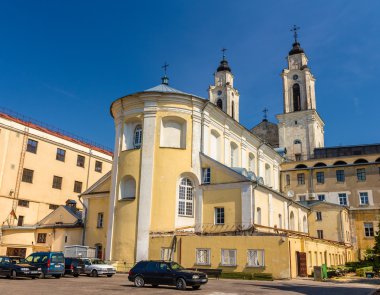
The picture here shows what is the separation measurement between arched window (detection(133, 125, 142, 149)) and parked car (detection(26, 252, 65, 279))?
11684 millimetres

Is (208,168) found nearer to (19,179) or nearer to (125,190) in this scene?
(125,190)

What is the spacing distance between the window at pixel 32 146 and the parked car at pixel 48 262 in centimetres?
2191

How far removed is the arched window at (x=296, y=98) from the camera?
57812 millimetres

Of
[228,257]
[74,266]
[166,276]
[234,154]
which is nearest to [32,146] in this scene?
[234,154]

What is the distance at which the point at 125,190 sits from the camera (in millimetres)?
30484

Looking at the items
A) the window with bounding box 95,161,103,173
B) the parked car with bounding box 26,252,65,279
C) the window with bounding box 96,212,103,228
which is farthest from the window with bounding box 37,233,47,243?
the parked car with bounding box 26,252,65,279

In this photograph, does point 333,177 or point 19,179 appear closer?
point 19,179

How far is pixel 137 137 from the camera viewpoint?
104 ft

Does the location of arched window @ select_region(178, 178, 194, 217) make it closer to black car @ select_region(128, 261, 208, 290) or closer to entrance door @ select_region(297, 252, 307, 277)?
entrance door @ select_region(297, 252, 307, 277)

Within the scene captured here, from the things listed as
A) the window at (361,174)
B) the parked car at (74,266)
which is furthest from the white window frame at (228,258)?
the window at (361,174)

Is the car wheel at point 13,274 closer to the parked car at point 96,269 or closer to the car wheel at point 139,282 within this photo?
the parked car at point 96,269

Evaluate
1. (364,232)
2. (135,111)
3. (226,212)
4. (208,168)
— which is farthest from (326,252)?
(135,111)

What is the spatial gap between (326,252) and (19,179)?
29.4 metres

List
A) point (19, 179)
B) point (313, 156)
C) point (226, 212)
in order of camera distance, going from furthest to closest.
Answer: point (313, 156) → point (19, 179) → point (226, 212)
